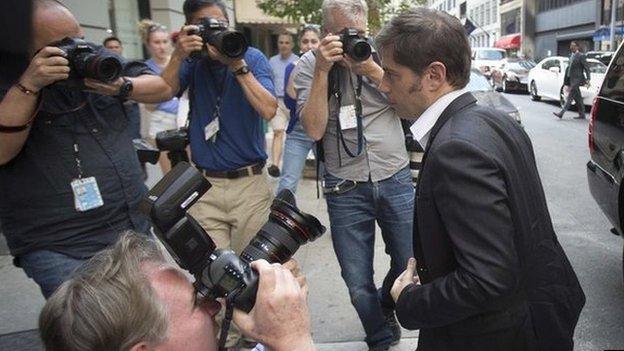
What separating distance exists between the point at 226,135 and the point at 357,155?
0.69 meters

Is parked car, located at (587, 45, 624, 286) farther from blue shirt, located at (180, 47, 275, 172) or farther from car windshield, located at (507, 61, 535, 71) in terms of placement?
car windshield, located at (507, 61, 535, 71)

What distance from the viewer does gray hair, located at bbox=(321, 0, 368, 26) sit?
2777mm

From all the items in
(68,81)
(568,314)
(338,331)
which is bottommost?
(338,331)

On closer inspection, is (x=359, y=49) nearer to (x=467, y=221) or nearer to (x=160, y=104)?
(x=467, y=221)

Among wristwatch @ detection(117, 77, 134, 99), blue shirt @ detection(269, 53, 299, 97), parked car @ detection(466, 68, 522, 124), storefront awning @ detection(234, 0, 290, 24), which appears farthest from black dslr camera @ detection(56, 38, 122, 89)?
storefront awning @ detection(234, 0, 290, 24)

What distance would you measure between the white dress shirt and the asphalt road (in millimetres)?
2173

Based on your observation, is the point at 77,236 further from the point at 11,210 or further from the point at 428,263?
the point at 428,263

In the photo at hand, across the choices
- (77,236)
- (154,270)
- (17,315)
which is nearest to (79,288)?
(154,270)

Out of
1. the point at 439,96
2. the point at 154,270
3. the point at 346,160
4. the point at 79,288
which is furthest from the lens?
the point at 346,160

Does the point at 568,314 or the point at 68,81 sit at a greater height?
the point at 68,81

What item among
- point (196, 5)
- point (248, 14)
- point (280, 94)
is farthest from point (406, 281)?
point (248, 14)

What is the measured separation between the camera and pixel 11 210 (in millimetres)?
2293

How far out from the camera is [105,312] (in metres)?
1.24

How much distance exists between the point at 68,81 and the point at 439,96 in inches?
52.3
